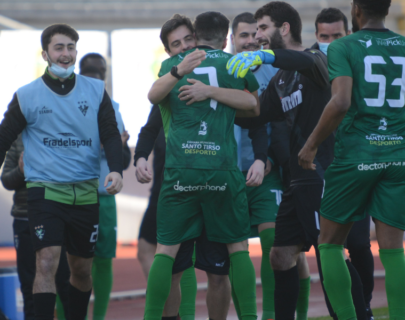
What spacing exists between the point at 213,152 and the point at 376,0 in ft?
4.34

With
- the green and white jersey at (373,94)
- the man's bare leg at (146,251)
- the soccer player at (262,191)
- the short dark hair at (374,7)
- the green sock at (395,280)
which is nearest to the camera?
the green sock at (395,280)

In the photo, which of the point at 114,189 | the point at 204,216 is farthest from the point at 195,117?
the point at 114,189

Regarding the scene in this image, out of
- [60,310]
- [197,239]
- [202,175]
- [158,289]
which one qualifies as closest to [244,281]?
[197,239]

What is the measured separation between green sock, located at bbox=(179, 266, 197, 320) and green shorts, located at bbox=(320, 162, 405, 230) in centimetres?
149

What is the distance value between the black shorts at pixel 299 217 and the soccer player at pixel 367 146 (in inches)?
19.4

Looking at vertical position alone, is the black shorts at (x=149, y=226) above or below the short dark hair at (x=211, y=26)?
below

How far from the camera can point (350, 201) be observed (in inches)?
148

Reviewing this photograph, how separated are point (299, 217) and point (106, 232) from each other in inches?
87.9

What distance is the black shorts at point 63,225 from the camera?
460 centimetres

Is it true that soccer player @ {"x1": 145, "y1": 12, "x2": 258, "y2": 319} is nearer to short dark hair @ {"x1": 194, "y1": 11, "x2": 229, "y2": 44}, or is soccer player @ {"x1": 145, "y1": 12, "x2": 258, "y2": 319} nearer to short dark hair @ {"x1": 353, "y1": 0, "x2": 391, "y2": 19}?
short dark hair @ {"x1": 194, "y1": 11, "x2": 229, "y2": 44}

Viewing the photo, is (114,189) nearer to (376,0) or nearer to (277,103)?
(277,103)

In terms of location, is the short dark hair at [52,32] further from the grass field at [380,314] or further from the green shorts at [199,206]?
the grass field at [380,314]

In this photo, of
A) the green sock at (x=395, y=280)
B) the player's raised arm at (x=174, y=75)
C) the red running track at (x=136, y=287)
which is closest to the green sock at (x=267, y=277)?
the red running track at (x=136, y=287)

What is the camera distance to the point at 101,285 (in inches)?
228
